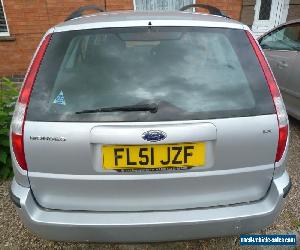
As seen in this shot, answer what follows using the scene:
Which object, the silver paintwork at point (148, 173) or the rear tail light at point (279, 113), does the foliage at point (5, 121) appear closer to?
the silver paintwork at point (148, 173)

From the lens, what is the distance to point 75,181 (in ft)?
5.16

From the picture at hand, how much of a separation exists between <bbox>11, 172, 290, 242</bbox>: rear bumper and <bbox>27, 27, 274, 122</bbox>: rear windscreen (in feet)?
1.66

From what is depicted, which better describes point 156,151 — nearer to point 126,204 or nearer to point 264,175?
point 126,204

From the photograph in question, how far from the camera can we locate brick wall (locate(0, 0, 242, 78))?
22.8 ft

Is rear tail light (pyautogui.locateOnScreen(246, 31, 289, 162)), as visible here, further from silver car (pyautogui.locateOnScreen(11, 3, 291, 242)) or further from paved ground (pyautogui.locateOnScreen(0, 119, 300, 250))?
paved ground (pyautogui.locateOnScreen(0, 119, 300, 250))

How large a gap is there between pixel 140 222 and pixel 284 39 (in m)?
3.85

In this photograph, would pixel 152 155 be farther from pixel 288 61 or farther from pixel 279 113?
pixel 288 61

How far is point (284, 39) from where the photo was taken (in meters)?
4.36

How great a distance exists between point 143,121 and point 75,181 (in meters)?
0.48

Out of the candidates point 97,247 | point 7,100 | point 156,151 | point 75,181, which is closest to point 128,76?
point 156,151

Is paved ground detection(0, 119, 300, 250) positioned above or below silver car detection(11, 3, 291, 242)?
below

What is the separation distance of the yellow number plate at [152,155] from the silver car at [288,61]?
273 centimetres

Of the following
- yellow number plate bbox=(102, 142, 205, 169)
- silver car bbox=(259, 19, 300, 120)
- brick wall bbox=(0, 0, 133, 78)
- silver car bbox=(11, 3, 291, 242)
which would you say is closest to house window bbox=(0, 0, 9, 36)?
brick wall bbox=(0, 0, 133, 78)

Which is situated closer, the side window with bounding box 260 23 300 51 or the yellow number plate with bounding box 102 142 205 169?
the yellow number plate with bounding box 102 142 205 169
